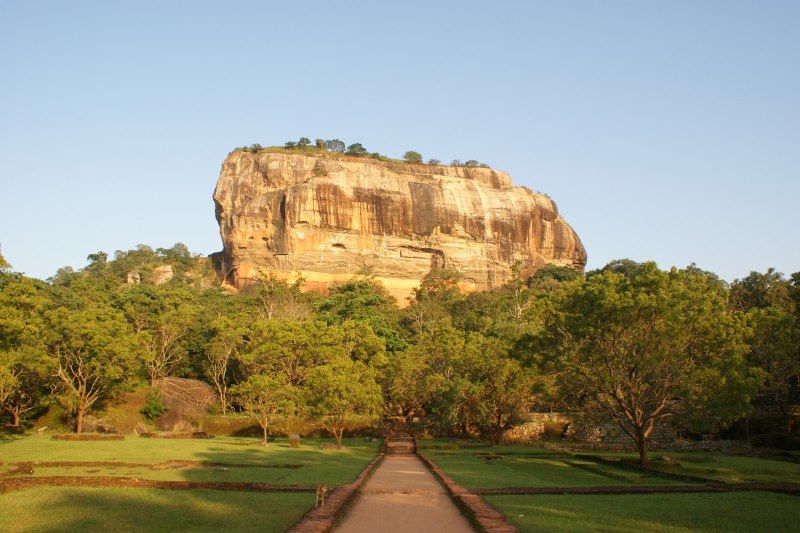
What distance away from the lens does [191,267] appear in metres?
91.2

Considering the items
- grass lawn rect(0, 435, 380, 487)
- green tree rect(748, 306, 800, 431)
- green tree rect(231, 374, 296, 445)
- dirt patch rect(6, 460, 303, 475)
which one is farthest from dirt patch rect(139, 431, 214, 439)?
green tree rect(748, 306, 800, 431)

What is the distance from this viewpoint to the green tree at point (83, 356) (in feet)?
112

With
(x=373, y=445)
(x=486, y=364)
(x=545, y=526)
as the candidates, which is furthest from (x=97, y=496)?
(x=486, y=364)

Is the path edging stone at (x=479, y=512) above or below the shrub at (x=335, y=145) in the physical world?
below

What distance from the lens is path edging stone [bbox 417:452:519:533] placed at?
11188 millimetres

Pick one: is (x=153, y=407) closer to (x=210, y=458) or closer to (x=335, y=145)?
(x=210, y=458)

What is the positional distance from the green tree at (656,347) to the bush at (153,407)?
25830 mm

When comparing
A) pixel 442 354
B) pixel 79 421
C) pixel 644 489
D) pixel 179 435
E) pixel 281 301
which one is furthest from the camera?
pixel 281 301

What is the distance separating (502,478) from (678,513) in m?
7.10

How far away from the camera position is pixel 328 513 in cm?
1194

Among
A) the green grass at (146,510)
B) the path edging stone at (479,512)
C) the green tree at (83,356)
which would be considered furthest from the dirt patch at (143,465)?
the green tree at (83,356)

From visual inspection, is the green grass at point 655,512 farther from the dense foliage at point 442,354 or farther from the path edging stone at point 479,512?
the dense foliage at point 442,354

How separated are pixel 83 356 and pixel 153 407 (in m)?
7.56

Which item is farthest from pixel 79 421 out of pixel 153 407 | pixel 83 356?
pixel 153 407
